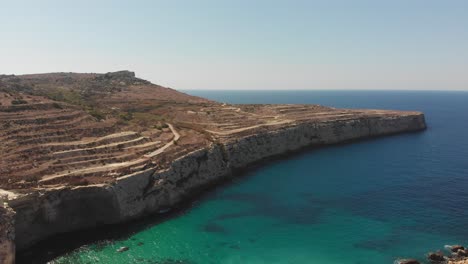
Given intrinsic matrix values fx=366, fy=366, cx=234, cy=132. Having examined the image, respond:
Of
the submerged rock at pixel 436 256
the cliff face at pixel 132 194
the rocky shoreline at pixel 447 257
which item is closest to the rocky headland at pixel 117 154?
the cliff face at pixel 132 194

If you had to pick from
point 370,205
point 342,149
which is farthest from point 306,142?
point 370,205

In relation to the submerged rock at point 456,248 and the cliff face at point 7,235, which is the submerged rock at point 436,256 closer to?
the submerged rock at point 456,248

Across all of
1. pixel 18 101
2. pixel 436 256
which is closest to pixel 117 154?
pixel 18 101

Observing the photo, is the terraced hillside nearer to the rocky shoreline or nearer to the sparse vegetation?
the sparse vegetation

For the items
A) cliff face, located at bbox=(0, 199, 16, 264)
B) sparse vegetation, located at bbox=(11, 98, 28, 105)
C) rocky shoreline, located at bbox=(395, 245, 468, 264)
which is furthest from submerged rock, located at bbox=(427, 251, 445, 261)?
sparse vegetation, located at bbox=(11, 98, 28, 105)

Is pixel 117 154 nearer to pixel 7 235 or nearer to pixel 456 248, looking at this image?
pixel 7 235

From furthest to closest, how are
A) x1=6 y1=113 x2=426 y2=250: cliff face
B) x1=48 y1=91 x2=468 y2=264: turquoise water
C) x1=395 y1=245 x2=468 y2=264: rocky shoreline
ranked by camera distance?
x1=6 y1=113 x2=426 y2=250: cliff face
x1=48 y1=91 x2=468 y2=264: turquoise water
x1=395 y1=245 x2=468 y2=264: rocky shoreline
